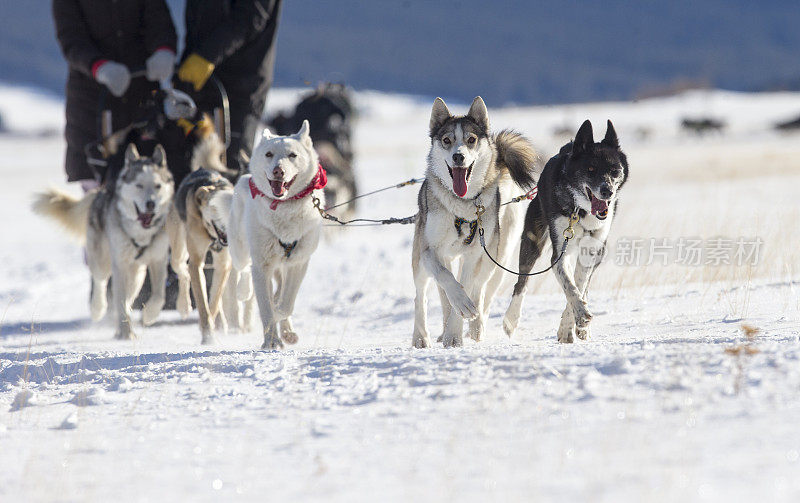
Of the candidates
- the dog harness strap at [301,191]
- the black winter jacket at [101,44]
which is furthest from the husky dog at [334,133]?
the dog harness strap at [301,191]

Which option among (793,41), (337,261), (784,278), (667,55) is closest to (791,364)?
(784,278)

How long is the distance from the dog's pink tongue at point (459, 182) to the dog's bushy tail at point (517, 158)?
0.37 metres

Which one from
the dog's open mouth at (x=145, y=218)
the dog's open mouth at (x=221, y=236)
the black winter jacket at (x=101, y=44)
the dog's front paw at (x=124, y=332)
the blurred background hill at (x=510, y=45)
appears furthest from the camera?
the blurred background hill at (x=510, y=45)

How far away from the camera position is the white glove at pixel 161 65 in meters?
5.75

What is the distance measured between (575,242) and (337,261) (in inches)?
203

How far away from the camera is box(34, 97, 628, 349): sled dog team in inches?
160

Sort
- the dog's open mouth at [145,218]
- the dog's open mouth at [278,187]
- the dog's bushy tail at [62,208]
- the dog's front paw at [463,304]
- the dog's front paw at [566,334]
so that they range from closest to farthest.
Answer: the dog's front paw at [463,304] → the dog's front paw at [566,334] → the dog's open mouth at [278,187] → the dog's open mouth at [145,218] → the dog's bushy tail at [62,208]

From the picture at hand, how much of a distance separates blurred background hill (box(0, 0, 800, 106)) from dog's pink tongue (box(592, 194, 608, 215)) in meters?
108

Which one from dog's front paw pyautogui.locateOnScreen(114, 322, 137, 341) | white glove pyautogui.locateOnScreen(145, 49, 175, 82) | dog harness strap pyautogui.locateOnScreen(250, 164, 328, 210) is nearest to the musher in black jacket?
white glove pyautogui.locateOnScreen(145, 49, 175, 82)

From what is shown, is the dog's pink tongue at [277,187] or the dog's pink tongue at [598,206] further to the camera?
the dog's pink tongue at [277,187]

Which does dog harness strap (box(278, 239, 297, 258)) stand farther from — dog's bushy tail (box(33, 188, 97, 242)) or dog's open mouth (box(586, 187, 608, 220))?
dog's bushy tail (box(33, 188, 97, 242))

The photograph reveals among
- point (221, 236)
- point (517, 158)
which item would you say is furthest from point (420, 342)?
point (221, 236)

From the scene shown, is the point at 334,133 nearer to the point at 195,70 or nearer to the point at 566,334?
the point at 195,70

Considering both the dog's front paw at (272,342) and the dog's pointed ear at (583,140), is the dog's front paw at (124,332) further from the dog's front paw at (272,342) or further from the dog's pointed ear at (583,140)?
the dog's pointed ear at (583,140)
